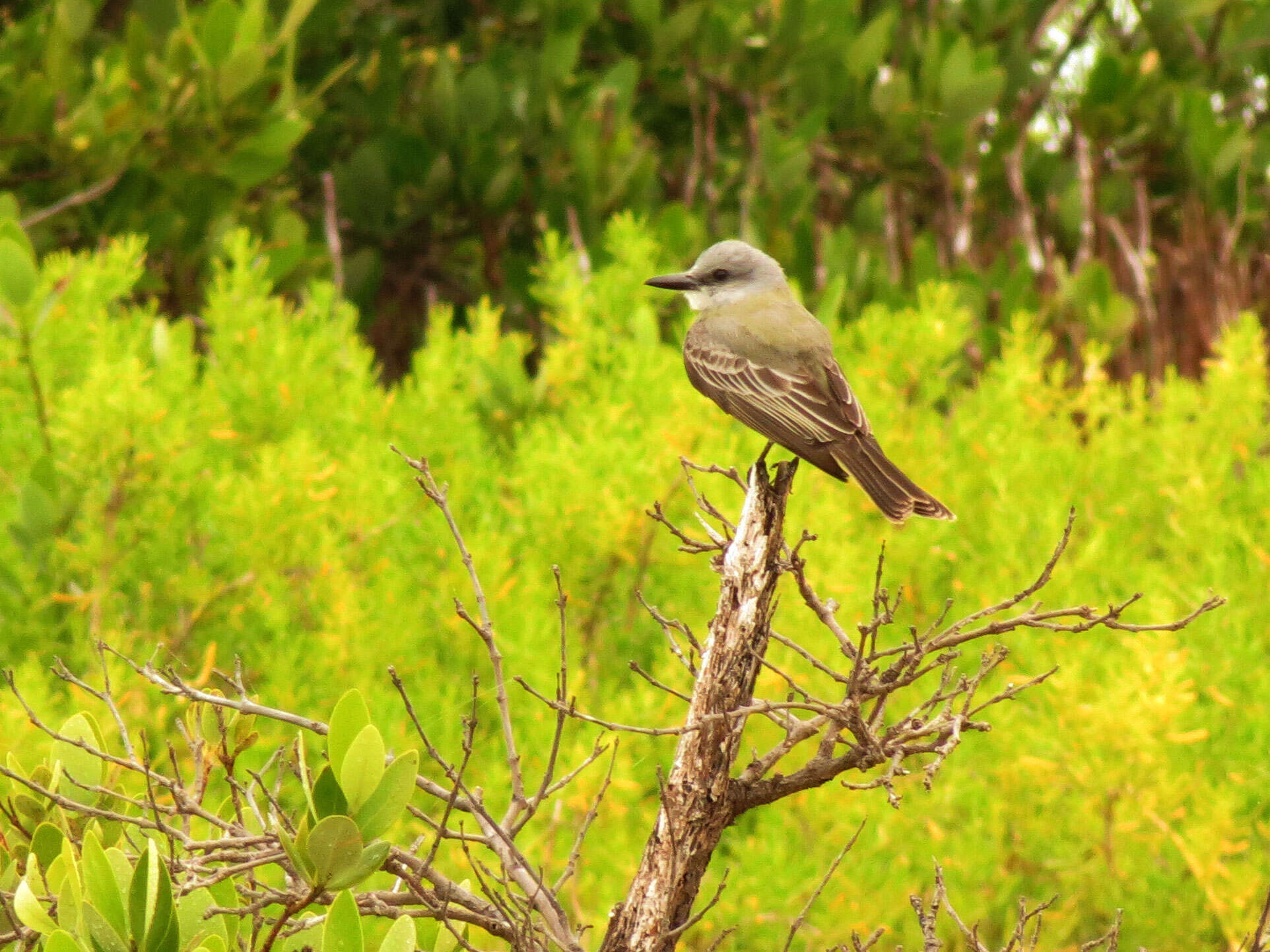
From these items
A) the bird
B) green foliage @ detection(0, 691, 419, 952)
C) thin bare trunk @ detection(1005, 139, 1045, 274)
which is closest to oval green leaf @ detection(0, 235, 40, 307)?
the bird

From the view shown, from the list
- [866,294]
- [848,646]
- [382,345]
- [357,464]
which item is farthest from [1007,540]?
[382,345]

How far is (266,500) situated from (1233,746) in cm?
266

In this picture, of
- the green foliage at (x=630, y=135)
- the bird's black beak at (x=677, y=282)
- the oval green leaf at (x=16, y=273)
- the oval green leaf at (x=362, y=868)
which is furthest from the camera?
the green foliage at (x=630, y=135)

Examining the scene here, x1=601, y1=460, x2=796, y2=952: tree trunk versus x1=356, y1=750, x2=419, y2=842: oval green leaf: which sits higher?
x1=356, y1=750, x2=419, y2=842: oval green leaf

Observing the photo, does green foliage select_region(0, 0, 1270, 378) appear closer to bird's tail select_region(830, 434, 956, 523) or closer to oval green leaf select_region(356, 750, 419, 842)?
bird's tail select_region(830, 434, 956, 523)

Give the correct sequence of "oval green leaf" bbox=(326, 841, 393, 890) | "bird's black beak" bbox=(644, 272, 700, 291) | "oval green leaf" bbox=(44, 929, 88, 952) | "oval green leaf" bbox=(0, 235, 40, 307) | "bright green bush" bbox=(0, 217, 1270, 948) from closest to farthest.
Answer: "oval green leaf" bbox=(44, 929, 88, 952) < "oval green leaf" bbox=(326, 841, 393, 890) < "bright green bush" bbox=(0, 217, 1270, 948) < "oval green leaf" bbox=(0, 235, 40, 307) < "bird's black beak" bbox=(644, 272, 700, 291)

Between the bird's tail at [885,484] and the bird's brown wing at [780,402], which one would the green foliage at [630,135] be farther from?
the bird's tail at [885,484]

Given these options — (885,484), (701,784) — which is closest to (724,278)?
(885,484)

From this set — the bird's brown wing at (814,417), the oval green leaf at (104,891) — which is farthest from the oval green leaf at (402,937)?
the bird's brown wing at (814,417)

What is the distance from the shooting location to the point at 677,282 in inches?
183

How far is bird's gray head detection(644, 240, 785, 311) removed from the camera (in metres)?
4.70

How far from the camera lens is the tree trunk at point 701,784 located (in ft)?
6.50

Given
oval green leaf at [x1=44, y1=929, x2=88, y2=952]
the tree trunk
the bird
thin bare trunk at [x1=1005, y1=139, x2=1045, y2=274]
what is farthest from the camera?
thin bare trunk at [x1=1005, y1=139, x2=1045, y2=274]

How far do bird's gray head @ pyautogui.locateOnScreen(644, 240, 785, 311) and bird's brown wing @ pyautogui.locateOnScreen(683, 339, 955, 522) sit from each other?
1.39 feet
